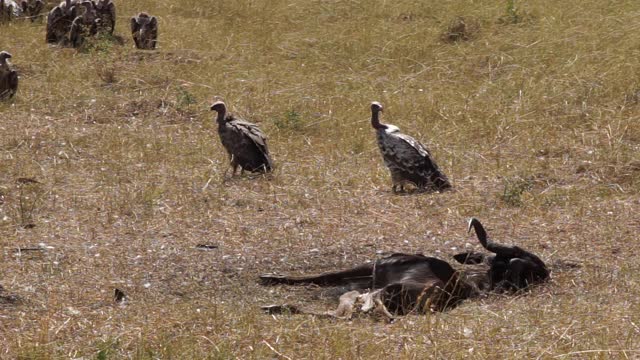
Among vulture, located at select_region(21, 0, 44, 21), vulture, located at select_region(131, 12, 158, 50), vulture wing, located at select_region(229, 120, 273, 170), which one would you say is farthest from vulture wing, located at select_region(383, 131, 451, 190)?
vulture, located at select_region(21, 0, 44, 21)

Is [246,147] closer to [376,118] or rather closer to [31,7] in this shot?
[376,118]

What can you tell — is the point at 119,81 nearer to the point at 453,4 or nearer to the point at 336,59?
the point at 336,59

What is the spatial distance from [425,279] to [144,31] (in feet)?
26.7

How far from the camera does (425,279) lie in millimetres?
6070

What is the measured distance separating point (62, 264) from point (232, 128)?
2991 mm

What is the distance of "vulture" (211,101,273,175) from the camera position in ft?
30.1

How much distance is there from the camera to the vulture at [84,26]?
13.7 meters

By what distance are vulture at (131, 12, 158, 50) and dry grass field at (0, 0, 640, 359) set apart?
0.21 meters

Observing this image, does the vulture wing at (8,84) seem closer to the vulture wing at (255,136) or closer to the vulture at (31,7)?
the vulture wing at (255,136)

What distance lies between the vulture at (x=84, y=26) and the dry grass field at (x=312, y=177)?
0.39m

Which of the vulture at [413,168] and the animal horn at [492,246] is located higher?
the animal horn at [492,246]

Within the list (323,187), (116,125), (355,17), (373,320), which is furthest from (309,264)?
(355,17)

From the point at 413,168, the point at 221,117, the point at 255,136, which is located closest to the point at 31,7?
the point at 221,117

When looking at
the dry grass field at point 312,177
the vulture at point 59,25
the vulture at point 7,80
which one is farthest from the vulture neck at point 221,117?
the vulture at point 59,25
